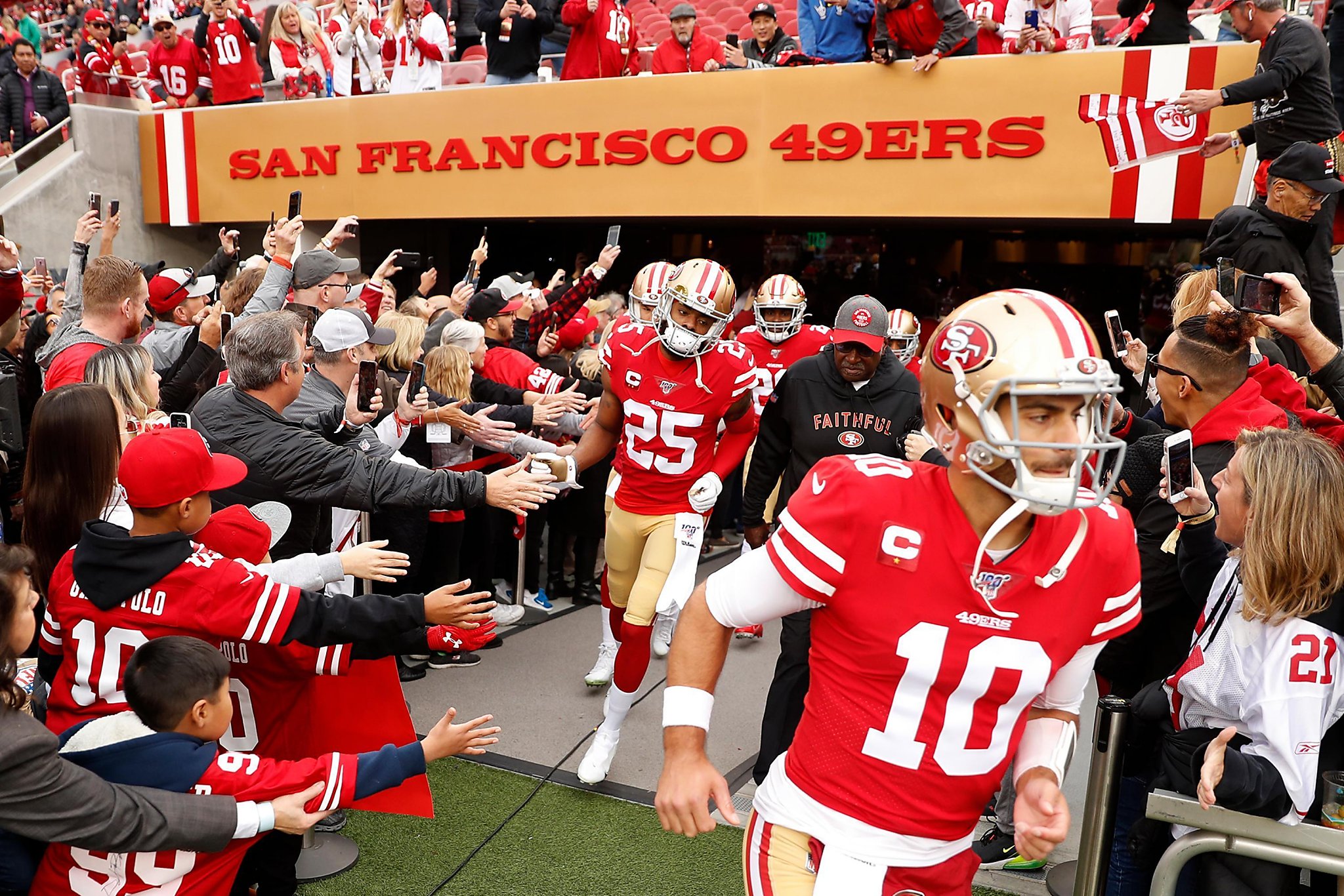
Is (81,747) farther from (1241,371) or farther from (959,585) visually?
(1241,371)

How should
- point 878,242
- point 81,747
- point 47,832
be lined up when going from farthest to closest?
point 878,242 < point 81,747 < point 47,832

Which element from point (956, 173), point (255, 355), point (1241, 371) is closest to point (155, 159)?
point (956, 173)

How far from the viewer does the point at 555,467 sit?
13.1 ft

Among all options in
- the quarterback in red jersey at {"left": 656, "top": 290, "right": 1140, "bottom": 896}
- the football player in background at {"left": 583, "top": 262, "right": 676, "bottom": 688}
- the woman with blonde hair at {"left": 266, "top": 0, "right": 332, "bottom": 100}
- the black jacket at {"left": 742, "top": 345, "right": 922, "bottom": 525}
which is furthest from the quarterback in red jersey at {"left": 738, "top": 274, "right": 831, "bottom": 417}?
the woman with blonde hair at {"left": 266, "top": 0, "right": 332, "bottom": 100}

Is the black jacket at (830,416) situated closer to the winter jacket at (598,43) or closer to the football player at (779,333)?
the football player at (779,333)

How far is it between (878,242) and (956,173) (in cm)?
374

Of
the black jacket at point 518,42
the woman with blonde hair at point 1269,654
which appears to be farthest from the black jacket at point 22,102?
the woman with blonde hair at point 1269,654

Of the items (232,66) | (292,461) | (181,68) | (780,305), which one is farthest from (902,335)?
(181,68)

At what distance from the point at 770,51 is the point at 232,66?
665 cm

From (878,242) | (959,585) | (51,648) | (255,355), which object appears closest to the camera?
(959,585)

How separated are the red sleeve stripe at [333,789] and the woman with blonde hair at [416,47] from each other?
10.3 m

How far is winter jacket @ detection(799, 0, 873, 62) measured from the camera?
9.23 m

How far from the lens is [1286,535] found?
243 centimetres

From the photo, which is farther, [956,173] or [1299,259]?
[956,173]
